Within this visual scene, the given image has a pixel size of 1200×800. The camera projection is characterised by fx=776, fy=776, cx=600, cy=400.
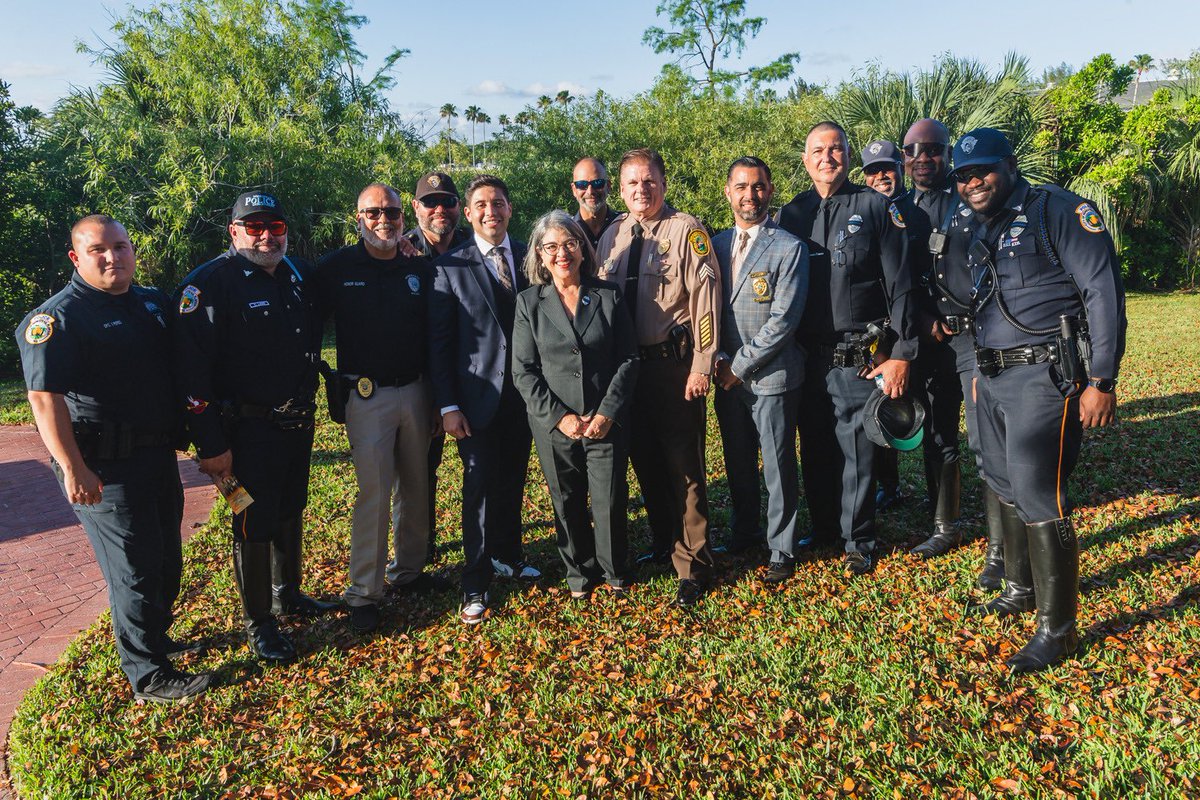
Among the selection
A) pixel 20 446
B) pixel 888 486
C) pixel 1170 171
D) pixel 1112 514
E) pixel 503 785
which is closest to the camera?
pixel 503 785

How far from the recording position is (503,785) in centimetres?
314

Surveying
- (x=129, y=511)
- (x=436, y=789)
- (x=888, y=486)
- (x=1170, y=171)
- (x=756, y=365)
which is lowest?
(x=436, y=789)

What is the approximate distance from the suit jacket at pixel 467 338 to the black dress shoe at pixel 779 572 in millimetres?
1940

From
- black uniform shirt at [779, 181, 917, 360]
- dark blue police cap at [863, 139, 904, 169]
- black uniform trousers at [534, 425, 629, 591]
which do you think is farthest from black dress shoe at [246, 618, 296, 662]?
dark blue police cap at [863, 139, 904, 169]

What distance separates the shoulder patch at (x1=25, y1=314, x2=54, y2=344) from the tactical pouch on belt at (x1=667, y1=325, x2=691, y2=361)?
3058 millimetres

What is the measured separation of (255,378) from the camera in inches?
158

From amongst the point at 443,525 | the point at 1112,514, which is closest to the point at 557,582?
the point at 443,525

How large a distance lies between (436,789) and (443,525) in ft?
10.5

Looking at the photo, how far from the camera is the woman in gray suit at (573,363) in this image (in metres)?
4.30

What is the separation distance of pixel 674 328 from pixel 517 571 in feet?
6.24

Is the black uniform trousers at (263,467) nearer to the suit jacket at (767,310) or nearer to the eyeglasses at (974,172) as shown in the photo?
the suit jacket at (767,310)

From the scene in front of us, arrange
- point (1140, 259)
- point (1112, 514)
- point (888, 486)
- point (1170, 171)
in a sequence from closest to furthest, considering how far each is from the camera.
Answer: point (1112, 514) < point (888, 486) < point (1170, 171) < point (1140, 259)

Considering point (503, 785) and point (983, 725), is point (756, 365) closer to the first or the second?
point (983, 725)

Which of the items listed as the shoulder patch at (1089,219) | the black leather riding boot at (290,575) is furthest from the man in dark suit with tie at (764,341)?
the black leather riding boot at (290,575)
